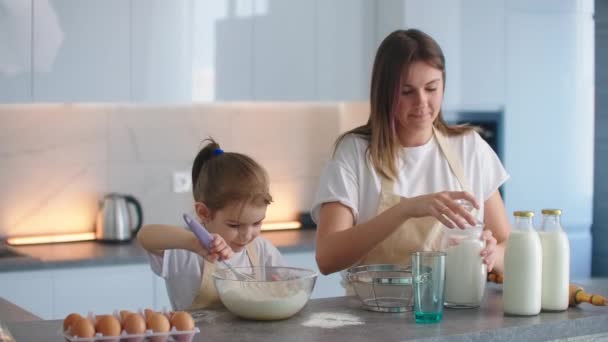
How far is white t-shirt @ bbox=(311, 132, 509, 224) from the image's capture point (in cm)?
241

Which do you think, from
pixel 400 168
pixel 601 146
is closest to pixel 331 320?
pixel 400 168

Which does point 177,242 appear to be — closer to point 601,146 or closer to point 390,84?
point 390,84

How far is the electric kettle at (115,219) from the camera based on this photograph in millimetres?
4070

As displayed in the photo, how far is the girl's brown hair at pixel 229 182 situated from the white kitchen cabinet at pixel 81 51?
5.32 ft

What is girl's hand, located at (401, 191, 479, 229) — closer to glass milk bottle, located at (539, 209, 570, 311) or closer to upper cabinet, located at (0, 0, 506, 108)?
glass milk bottle, located at (539, 209, 570, 311)

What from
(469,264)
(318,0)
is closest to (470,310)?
(469,264)

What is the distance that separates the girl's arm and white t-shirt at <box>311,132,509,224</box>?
461 millimetres

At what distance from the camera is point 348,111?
15.4 feet

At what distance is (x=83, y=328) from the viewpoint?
65.7 inches

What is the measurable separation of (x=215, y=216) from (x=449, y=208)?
1.96ft

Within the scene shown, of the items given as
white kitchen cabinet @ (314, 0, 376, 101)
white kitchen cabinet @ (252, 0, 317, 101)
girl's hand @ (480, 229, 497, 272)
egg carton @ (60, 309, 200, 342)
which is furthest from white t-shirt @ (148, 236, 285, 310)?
white kitchen cabinet @ (314, 0, 376, 101)

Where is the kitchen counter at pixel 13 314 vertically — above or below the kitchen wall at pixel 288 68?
below

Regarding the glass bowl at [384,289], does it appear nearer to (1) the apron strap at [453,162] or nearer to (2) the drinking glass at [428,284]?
(2) the drinking glass at [428,284]

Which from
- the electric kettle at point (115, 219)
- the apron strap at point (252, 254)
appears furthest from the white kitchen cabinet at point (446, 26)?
the apron strap at point (252, 254)
